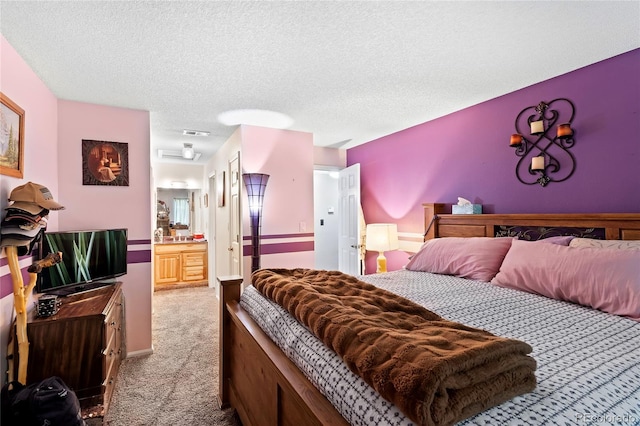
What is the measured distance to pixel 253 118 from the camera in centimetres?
346

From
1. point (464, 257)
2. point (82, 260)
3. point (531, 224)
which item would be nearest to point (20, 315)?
point (82, 260)

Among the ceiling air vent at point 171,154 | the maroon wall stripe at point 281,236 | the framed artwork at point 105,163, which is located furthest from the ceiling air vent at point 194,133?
the maroon wall stripe at point 281,236

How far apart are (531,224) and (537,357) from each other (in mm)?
1741

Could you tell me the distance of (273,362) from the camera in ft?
4.37

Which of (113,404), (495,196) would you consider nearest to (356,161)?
(495,196)

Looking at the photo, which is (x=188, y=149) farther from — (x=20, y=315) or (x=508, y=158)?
(x=508, y=158)

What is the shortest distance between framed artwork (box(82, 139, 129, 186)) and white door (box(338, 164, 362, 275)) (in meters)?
2.75

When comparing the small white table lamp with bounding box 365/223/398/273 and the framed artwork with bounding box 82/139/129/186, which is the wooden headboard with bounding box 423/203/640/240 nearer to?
the small white table lamp with bounding box 365/223/398/273

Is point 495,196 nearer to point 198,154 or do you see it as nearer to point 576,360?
point 576,360

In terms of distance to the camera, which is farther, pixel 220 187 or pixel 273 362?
pixel 220 187

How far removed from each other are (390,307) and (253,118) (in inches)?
107

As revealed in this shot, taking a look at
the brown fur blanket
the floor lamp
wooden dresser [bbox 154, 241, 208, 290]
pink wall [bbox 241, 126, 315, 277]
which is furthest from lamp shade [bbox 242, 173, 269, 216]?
wooden dresser [bbox 154, 241, 208, 290]

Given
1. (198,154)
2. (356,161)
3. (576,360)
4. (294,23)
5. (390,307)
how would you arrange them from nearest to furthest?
(576,360)
(390,307)
(294,23)
(356,161)
(198,154)

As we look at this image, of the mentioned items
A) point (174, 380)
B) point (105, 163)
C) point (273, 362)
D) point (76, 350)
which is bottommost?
point (174, 380)
